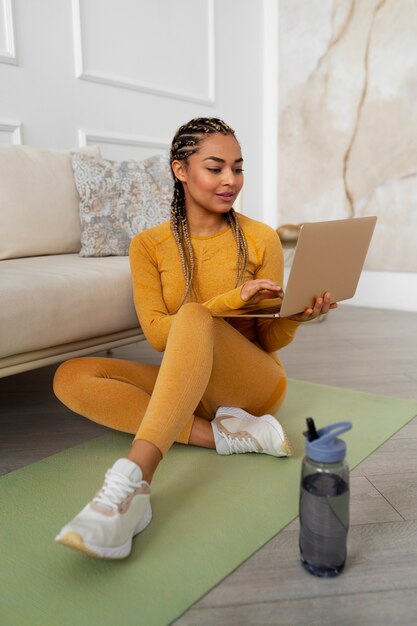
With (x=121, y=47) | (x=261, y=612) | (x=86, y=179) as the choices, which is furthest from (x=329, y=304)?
(x=121, y=47)

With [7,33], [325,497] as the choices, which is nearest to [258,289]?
[325,497]

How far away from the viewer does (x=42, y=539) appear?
1.02 m

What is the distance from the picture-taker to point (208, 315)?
119 cm

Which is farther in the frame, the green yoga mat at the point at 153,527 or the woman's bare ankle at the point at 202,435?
the woman's bare ankle at the point at 202,435

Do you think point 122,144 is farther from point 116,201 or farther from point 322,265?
point 322,265

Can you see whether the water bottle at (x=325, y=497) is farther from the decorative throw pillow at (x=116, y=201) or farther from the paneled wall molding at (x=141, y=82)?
the paneled wall molding at (x=141, y=82)

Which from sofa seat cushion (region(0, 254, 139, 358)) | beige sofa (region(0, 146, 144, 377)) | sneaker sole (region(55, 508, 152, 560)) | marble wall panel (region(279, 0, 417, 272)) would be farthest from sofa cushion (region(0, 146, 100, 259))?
marble wall panel (region(279, 0, 417, 272))

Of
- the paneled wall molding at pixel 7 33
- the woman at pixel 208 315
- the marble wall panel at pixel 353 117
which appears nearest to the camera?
the woman at pixel 208 315

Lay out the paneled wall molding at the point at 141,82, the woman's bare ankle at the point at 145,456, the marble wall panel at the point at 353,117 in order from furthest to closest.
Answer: the marble wall panel at the point at 353,117
the paneled wall molding at the point at 141,82
the woman's bare ankle at the point at 145,456

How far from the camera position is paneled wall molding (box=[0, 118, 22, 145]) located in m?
2.40

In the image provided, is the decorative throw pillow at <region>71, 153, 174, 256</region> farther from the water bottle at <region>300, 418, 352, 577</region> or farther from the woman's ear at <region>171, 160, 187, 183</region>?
the water bottle at <region>300, 418, 352, 577</region>

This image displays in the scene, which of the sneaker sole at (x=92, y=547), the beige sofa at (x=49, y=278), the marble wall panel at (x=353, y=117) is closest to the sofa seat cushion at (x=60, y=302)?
the beige sofa at (x=49, y=278)

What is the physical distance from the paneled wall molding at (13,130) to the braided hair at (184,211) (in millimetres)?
1274

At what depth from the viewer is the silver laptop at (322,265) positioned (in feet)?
3.44
